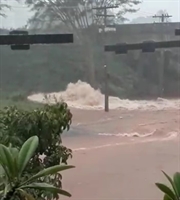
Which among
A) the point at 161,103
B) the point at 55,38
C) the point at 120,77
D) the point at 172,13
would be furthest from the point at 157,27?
the point at 55,38

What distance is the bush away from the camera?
56.8 inches

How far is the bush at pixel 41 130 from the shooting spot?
1.44m

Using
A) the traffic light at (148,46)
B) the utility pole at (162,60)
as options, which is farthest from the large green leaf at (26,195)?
the utility pole at (162,60)

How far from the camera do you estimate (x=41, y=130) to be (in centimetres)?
150

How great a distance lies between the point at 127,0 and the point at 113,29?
18.6 inches

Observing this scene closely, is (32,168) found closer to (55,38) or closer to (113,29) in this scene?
(55,38)

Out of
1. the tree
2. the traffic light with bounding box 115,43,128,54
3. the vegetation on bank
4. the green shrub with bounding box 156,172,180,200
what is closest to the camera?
the green shrub with bounding box 156,172,180,200

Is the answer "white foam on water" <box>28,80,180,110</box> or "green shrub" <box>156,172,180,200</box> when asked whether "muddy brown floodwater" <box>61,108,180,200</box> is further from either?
"green shrub" <box>156,172,180,200</box>

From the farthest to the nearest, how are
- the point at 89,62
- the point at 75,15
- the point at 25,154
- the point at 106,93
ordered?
the point at 106,93
the point at 89,62
the point at 75,15
the point at 25,154

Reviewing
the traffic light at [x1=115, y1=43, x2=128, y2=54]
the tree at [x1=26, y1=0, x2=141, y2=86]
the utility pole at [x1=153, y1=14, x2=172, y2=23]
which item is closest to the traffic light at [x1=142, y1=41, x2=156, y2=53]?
the traffic light at [x1=115, y1=43, x2=128, y2=54]

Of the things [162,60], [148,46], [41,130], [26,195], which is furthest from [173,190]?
[162,60]

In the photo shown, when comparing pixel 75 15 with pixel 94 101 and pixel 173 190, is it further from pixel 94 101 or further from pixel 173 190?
pixel 173 190

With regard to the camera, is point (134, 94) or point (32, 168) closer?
point (32, 168)

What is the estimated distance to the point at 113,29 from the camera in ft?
17.5
